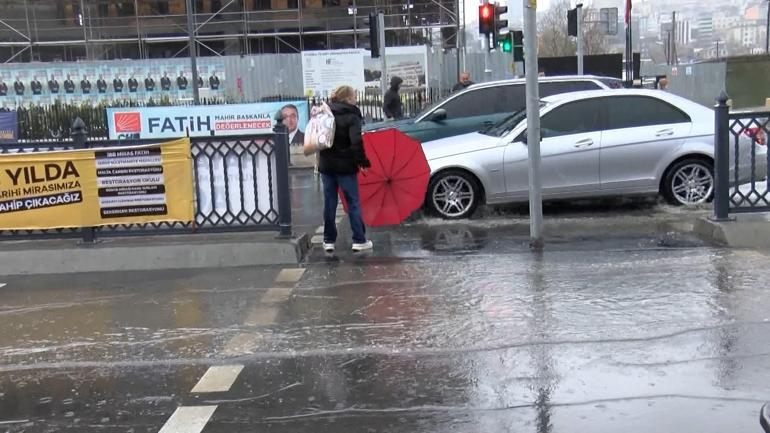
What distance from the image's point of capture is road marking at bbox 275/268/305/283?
282 inches

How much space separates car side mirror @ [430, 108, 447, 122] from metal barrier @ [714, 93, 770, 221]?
5.15 metres

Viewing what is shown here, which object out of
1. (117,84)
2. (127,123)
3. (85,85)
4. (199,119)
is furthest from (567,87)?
(85,85)

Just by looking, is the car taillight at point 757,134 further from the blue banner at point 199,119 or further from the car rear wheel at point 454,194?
the blue banner at point 199,119

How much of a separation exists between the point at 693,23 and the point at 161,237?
255ft

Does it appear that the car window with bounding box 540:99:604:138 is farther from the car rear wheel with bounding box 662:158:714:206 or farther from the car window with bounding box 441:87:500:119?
the car window with bounding box 441:87:500:119

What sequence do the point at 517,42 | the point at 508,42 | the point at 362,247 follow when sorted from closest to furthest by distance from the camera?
the point at 362,247
the point at 517,42
the point at 508,42

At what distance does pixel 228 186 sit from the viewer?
793 centimetres

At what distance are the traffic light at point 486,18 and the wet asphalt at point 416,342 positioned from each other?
11.7 metres

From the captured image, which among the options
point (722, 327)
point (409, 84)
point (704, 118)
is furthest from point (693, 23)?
point (722, 327)

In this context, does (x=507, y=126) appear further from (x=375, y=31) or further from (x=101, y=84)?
(x=101, y=84)

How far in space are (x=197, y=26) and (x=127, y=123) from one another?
14.9m

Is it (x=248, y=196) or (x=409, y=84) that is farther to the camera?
(x=409, y=84)

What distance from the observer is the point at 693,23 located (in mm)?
75812

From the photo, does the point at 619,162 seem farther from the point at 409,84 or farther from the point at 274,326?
the point at 409,84
